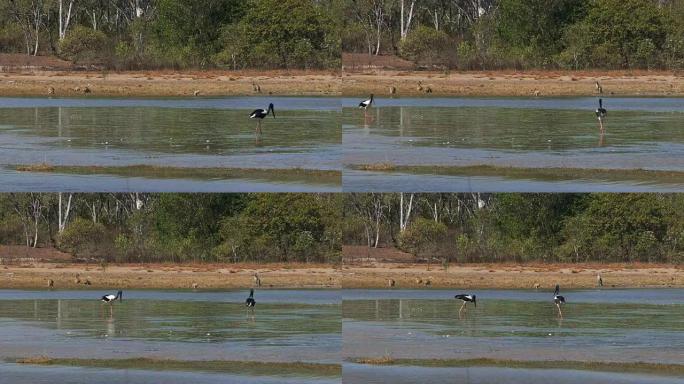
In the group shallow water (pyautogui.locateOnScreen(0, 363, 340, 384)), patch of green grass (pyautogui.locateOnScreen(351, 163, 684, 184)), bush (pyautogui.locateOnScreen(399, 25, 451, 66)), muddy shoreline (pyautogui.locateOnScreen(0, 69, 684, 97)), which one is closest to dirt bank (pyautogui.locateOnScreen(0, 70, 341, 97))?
muddy shoreline (pyautogui.locateOnScreen(0, 69, 684, 97))

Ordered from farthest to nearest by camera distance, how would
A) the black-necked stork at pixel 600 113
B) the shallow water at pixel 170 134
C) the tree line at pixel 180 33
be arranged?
the tree line at pixel 180 33, the black-necked stork at pixel 600 113, the shallow water at pixel 170 134

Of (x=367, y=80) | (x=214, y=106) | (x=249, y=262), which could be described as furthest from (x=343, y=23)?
(x=249, y=262)

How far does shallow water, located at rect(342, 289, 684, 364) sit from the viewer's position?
104 feet

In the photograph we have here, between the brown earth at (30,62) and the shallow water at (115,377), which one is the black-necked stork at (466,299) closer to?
the shallow water at (115,377)

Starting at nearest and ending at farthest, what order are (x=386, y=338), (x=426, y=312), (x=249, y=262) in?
(x=386, y=338)
(x=426, y=312)
(x=249, y=262)

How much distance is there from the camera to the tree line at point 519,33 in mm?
38781

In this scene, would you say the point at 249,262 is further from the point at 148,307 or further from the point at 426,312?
the point at 426,312

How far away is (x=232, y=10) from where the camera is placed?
132 feet

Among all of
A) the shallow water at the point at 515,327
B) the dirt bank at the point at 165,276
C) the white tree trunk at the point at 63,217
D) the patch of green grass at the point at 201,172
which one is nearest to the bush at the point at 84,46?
the dirt bank at the point at 165,276

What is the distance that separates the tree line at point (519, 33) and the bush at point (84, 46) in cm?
628

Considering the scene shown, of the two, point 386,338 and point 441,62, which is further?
point 441,62

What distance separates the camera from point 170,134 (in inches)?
1483

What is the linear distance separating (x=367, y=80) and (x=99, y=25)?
701cm

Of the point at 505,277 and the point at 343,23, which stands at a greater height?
the point at 343,23
